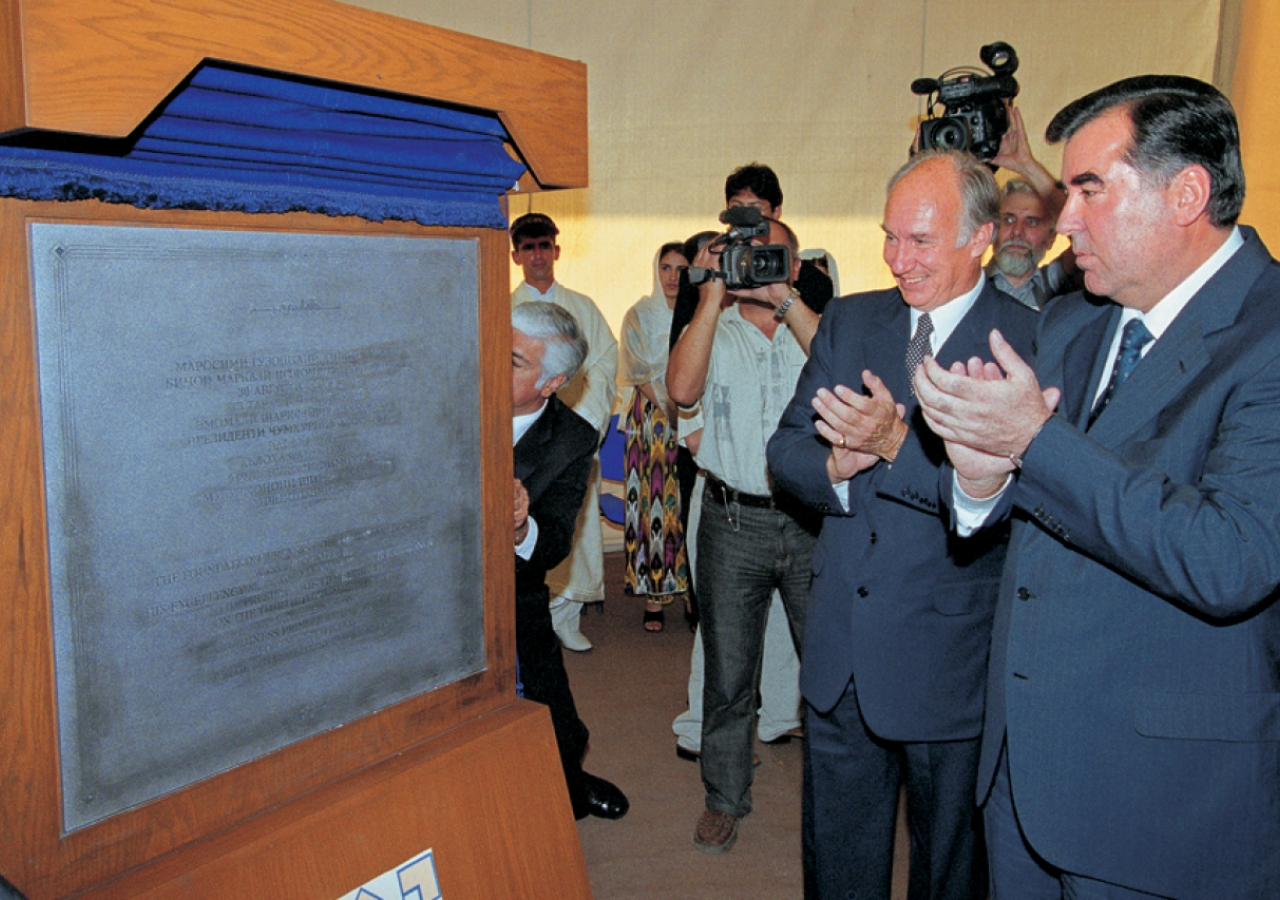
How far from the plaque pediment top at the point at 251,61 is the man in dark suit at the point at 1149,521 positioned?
629mm

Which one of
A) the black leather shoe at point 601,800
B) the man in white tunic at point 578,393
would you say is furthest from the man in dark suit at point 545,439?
the man in white tunic at point 578,393

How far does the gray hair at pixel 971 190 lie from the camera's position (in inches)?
81.5

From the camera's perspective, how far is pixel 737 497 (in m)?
2.99

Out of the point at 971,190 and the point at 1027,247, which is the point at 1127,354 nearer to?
the point at 971,190

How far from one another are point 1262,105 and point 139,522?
19.8ft

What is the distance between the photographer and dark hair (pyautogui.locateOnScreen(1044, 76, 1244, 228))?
1438 millimetres

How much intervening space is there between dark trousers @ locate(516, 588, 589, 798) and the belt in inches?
25.0

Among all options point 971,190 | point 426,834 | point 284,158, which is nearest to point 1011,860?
point 426,834

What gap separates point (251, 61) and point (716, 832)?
255 cm

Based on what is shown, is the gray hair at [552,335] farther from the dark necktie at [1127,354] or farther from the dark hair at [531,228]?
the dark hair at [531,228]

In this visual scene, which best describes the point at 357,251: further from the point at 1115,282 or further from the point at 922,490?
the point at 922,490

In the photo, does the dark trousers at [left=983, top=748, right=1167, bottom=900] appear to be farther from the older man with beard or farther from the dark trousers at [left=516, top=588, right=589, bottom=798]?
the older man with beard

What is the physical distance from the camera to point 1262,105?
5.38m

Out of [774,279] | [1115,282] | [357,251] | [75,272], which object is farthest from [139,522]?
[774,279]
